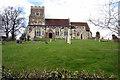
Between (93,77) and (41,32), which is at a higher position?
(41,32)

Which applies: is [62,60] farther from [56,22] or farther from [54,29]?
[56,22]

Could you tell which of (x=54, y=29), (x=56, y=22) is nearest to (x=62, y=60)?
(x=54, y=29)

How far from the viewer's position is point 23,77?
14.7 ft

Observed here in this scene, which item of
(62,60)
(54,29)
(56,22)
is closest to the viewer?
(62,60)

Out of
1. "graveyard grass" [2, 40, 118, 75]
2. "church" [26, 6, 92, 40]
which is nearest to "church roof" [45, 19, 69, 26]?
"church" [26, 6, 92, 40]

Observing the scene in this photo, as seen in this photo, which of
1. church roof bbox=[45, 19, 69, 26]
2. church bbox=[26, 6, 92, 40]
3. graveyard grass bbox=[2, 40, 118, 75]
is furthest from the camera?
church roof bbox=[45, 19, 69, 26]

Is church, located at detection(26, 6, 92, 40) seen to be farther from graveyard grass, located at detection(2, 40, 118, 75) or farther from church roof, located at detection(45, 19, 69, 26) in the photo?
graveyard grass, located at detection(2, 40, 118, 75)

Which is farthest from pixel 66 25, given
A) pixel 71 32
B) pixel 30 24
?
pixel 30 24

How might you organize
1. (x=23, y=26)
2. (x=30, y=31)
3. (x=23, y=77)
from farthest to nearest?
(x=30, y=31)
(x=23, y=26)
(x=23, y=77)

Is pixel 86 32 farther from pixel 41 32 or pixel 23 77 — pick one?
pixel 23 77

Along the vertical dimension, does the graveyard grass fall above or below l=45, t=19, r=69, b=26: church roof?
below

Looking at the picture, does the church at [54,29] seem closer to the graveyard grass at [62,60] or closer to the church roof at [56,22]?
the church roof at [56,22]

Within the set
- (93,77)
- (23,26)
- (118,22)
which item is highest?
(23,26)

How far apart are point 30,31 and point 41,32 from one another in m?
4.33
